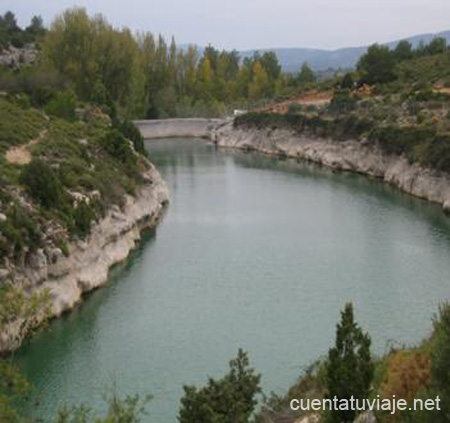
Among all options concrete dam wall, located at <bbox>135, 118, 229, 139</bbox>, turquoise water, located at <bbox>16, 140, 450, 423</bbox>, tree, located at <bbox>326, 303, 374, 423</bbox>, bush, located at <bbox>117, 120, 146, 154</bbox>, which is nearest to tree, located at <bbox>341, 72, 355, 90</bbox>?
concrete dam wall, located at <bbox>135, 118, 229, 139</bbox>

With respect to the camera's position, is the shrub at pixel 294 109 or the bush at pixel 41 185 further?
the shrub at pixel 294 109

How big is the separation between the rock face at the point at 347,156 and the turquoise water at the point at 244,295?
5.61ft

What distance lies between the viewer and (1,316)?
11859mm

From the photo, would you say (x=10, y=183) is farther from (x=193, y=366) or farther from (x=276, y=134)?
(x=276, y=134)

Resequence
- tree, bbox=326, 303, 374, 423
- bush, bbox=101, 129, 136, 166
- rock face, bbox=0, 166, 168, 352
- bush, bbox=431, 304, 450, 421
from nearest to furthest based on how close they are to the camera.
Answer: bush, bbox=431, 304, 450, 421
tree, bbox=326, 303, 374, 423
rock face, bbox=0, 166, 168, 352
bush, bbox=101, 129, 136, 166

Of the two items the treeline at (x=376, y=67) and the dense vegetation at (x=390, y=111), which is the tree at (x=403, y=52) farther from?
the treeline at (x=376, y=67)

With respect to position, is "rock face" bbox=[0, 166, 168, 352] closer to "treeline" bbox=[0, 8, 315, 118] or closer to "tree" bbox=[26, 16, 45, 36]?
"treeline" bbox=[0, 8, 315, 118]

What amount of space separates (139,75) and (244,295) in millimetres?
54502

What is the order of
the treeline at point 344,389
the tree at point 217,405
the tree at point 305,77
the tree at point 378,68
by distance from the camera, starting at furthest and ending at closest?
the tree at point 305,77, the tree at point 378,68, the tree at point 217,405, the treeline at point 344,389

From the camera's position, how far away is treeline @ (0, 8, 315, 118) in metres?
65.1

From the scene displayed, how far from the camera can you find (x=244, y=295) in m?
24.6

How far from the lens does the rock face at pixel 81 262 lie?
21.0 metres

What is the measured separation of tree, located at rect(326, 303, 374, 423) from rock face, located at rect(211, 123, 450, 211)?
26.5 metres

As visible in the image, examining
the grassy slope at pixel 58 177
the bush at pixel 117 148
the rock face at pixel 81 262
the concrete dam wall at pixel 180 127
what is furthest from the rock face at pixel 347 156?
the rock face at pixel 81 262
